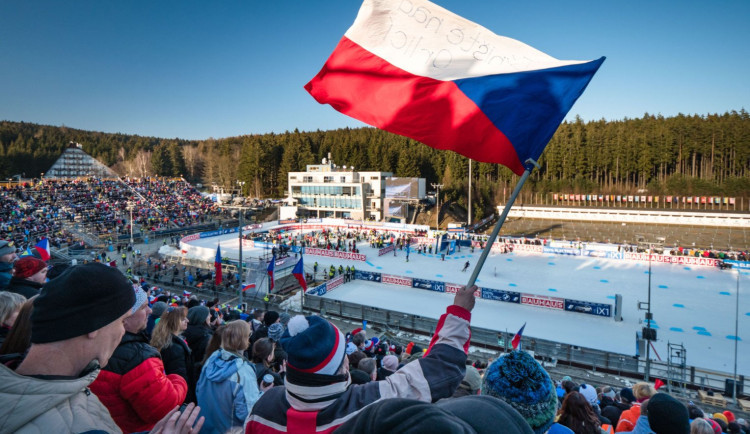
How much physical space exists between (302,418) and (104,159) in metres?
103

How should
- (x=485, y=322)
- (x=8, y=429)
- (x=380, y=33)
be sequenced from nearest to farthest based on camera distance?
(x=8, y=429)
(x=380, y=33)
(x=485, y=322)

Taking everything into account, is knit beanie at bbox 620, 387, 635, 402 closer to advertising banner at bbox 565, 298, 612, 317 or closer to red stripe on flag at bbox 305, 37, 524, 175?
red stripe on flag at bbox 305, 37, 524, 175

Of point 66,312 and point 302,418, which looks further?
point 302,418

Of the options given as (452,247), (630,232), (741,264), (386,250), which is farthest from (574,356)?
(630,232)

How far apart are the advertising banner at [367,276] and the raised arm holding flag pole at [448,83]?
18.3 metres

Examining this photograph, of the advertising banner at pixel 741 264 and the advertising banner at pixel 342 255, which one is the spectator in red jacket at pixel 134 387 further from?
the advertising banner at pixel 741 264

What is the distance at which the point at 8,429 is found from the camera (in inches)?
40.2

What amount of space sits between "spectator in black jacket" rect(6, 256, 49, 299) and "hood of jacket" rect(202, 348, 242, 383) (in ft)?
8.71

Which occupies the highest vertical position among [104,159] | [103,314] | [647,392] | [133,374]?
[104,159]

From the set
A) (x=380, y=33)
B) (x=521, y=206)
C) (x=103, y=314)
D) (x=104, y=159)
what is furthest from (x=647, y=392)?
(x=104, y=159)

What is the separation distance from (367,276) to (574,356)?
12.7 meters

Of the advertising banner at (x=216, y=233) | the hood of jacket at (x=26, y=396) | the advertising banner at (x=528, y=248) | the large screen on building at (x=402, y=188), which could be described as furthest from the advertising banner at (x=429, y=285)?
the large screen on building at (x=402, y=188)

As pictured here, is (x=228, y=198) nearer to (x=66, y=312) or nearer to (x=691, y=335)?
(x=691, y=335)

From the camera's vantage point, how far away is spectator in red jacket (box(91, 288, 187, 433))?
2080 mm
